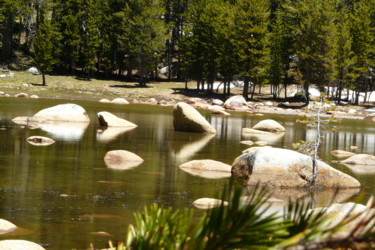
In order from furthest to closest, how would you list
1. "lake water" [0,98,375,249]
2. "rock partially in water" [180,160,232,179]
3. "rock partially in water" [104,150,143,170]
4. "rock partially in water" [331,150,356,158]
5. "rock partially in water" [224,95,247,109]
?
"rock partially in water" [224,95,247,109] → "rock partially in water" [331,150,356,158] → "rock partially in water" [104,150,143,170] → "rock partially in water" [180,160,232,179] → "lake water" [0,98,375,249]

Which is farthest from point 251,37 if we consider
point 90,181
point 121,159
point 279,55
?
point 90,181

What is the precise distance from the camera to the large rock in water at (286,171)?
14.1m

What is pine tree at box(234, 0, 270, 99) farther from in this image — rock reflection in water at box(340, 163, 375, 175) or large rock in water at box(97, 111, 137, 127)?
rock reflection in water at box(340, 163, 375, 175)

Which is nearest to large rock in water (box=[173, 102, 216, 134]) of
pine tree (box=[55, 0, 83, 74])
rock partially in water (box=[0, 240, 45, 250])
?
rock partially in water (box=[0, 240, 45, 250])

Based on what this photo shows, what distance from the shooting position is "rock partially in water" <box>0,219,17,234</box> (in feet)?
27.6

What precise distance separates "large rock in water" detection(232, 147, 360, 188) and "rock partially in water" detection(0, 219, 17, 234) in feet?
22.7

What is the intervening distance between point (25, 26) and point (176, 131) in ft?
212

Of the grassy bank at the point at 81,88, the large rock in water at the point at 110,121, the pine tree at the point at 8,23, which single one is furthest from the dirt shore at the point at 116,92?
the large rock in water at the point at 110,121

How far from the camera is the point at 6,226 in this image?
848 centimetres

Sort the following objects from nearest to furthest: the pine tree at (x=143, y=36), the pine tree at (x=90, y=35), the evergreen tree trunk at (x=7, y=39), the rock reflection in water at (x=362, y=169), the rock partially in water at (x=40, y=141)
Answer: the rock reflection in water at (x=362, y=169) < the rock partially in water at (x=40, y=141) < the pine tree at (x=143, y=36) < the pine tree at (x=90, y=35) < the evergreen tree trunk at (x=7, y=39)

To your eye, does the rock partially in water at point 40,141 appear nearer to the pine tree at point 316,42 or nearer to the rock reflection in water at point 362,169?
the rock reflection in water at point 362,169

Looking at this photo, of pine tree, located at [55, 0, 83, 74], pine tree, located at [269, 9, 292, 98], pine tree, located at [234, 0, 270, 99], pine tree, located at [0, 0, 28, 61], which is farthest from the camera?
pine tree, located at [55, 0, 83, 74]

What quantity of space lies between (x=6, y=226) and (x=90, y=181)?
4.90 meters

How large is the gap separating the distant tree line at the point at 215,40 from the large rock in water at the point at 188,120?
3946cm
